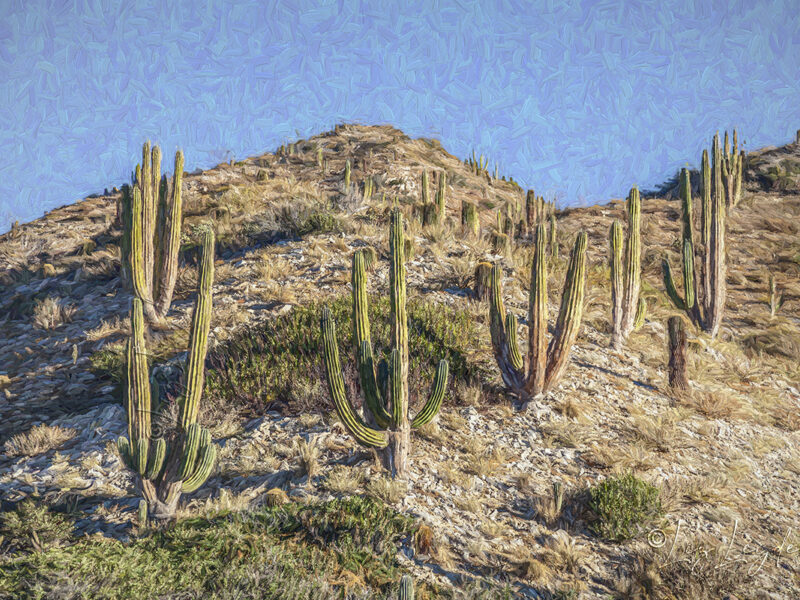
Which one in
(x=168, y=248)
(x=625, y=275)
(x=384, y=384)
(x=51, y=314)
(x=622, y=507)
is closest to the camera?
(x=622, y=507)

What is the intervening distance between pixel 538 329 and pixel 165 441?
5516mm

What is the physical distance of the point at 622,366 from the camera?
11.1 m

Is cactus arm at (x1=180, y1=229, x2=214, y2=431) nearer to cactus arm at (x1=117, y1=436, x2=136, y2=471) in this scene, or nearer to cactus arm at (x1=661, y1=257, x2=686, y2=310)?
cactus arm at (x1=117, y1=436, x2=136, y2=471)

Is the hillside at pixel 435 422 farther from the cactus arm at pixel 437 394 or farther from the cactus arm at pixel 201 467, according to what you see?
the cactus arm at pixel 437 394

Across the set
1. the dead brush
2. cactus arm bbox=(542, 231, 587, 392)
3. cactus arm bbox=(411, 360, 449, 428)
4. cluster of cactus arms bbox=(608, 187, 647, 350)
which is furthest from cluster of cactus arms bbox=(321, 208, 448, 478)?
cluster of cactus arms bbox=(608, 187, 647, 350)

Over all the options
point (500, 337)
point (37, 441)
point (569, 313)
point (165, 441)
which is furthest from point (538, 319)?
point (37, 441)

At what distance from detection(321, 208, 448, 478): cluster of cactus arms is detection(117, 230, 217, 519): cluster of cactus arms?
1.50 m

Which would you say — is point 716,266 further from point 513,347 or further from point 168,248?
point 168,248

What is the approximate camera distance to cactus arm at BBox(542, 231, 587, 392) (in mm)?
9242

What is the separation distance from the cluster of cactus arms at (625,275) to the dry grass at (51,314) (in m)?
11.4

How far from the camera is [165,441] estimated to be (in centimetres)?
671

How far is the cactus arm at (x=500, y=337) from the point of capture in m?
9.32

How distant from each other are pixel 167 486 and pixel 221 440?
1588 millimetres

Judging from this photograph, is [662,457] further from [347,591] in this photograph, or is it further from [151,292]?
[151,292]
